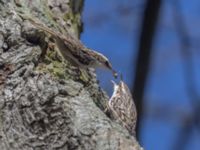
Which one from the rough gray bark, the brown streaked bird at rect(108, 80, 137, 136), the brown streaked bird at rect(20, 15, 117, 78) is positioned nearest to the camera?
the rough gray bark

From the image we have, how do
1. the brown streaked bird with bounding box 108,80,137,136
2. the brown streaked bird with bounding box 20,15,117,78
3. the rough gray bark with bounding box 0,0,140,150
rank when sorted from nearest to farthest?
the rough gray bark with bounding box 0,0,140,150 → the brown streaked bird with bounding box 108,80,137,136 → the brown streaked bird with bounding box 20,15,117,78

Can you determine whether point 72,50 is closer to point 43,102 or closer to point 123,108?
point 123,108

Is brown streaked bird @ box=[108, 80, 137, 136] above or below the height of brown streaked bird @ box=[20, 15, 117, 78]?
below

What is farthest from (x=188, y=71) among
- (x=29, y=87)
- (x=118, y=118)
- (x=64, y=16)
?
(x=29, y=87)

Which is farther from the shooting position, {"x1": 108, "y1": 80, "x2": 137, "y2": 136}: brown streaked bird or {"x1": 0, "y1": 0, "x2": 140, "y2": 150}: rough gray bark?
{"x1": 108, "y1": 80, "x2": 137, "y2": 136}: brown streaked bird

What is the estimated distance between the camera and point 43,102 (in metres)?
1.29

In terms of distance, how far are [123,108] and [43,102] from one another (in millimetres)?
384

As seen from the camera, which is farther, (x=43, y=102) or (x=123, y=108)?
(x=123, y=108)

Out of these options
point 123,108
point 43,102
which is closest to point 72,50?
point 123,108

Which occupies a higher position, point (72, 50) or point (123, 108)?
point (72, 50)

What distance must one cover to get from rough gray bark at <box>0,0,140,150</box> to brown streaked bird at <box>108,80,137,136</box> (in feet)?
0.13

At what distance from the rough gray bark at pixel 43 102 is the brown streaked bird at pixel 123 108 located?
0.04 m

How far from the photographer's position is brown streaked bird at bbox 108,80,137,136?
150 centimetres

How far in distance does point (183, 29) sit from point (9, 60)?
4.30 feet
